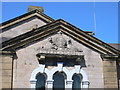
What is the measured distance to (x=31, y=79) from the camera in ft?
35.9

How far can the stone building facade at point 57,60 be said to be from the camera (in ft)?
35.9

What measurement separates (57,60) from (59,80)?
3.82 ft

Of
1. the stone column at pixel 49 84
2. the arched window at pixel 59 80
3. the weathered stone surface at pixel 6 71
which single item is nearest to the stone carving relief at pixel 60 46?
the arched window at pixel 59 80

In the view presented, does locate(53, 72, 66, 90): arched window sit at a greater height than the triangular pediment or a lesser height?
lesser

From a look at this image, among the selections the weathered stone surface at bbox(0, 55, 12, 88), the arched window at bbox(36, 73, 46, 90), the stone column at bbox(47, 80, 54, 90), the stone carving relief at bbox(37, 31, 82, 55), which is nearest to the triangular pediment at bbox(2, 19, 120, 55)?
the stone carving relief at bbox(37, 31, 82, 55)

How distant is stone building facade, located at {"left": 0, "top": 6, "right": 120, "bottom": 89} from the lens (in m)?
11.0

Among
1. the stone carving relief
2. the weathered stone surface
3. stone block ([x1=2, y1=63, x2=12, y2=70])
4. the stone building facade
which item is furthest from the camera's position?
the stone carving relief

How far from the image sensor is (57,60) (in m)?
11.6

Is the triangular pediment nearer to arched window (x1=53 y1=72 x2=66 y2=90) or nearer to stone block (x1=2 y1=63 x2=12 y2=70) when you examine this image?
arched window (x1=53 y1=72 x2=66 y2=90)

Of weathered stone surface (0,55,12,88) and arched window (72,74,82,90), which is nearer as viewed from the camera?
weathered stone surface (0,55,12,88)

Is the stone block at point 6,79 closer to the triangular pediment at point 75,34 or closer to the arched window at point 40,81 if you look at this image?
the arched window at point 40,81

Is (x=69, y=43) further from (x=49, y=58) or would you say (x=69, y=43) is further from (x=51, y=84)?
(x=51, y=84)

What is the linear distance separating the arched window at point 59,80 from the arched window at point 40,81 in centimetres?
63

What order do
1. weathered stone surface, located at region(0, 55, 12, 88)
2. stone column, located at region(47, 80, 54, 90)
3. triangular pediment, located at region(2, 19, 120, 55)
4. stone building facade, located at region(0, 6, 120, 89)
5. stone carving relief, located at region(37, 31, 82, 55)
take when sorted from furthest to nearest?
triangular pediment, located at region(2, 19, 120, 55)
stone carving relief, located at region(37, 31, 82, 55)
stone column, located at region(47, 80, 54, 90)
stone building facade, located at region(0, 6, 120, 89)
weathered stone surface, located at region(0, 55, 12, 88)
